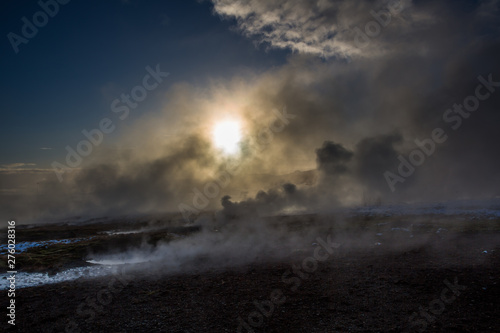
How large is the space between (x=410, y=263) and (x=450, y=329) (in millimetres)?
10381

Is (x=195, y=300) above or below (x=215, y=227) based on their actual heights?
below

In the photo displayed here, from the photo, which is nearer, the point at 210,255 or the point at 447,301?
the point at 447,301

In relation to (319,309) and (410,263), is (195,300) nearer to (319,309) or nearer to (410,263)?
(319,309)

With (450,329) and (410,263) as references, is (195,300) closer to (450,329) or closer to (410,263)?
(450,329)

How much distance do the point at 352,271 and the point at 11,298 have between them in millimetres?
23120

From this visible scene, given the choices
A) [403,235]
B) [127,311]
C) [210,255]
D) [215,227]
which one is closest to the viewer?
[127,311]

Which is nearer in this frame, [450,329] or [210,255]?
[450,329]

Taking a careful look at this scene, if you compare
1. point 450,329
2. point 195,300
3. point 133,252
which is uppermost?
point 133,252

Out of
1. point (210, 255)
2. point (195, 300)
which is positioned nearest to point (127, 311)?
point (195, 300)

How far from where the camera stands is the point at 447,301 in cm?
1280

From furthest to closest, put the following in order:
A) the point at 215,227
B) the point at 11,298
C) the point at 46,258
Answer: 1. the point at 215,227
2. the point at 46,258
3. the point at 11,298

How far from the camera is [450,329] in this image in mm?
10344

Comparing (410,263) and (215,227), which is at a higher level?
(215,227)

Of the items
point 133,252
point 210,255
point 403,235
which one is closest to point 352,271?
point 210,255
